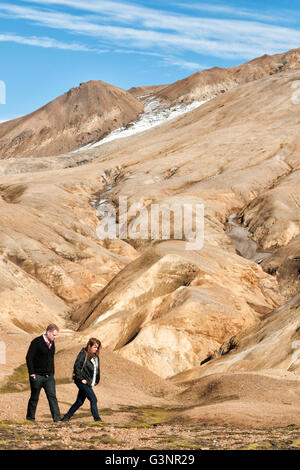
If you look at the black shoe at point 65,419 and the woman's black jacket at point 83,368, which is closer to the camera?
the woman's black jacket at point 83,368

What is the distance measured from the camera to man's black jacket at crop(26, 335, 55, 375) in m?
14.5

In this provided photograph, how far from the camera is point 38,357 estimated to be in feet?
47.9

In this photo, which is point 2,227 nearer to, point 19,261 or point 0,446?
point 19,261

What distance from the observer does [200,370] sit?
3422 centimetres

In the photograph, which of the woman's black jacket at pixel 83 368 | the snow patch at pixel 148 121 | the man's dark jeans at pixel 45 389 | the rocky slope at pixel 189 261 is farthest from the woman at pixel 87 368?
the snow patch at pixel 148 121

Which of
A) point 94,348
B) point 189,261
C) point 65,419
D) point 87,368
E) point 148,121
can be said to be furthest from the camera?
point 148,121

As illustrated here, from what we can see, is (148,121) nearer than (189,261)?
No

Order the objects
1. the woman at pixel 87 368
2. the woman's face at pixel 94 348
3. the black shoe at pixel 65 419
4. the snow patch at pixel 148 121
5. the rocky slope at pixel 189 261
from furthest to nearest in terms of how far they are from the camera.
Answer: the snow patch at pixel 148 121 < the rocky slope at pixel 189 261 < the black shoe at pixel 65 419 < the woman at pixel 87 368 < the woman's face at pixel 94 348

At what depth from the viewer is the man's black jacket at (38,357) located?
47.7 ft

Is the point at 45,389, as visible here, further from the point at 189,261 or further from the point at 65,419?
the point at 189,261

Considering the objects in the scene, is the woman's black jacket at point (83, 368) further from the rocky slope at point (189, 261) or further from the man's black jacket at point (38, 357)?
the rocky slope at point (189, 261)

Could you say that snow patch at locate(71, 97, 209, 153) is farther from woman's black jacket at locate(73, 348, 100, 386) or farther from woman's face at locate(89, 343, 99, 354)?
woman's face at locate(89, 343, 99, 354)

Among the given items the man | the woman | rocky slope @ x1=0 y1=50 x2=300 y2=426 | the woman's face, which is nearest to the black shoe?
the man

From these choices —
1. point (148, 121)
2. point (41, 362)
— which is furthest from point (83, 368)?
point (148, 121)
